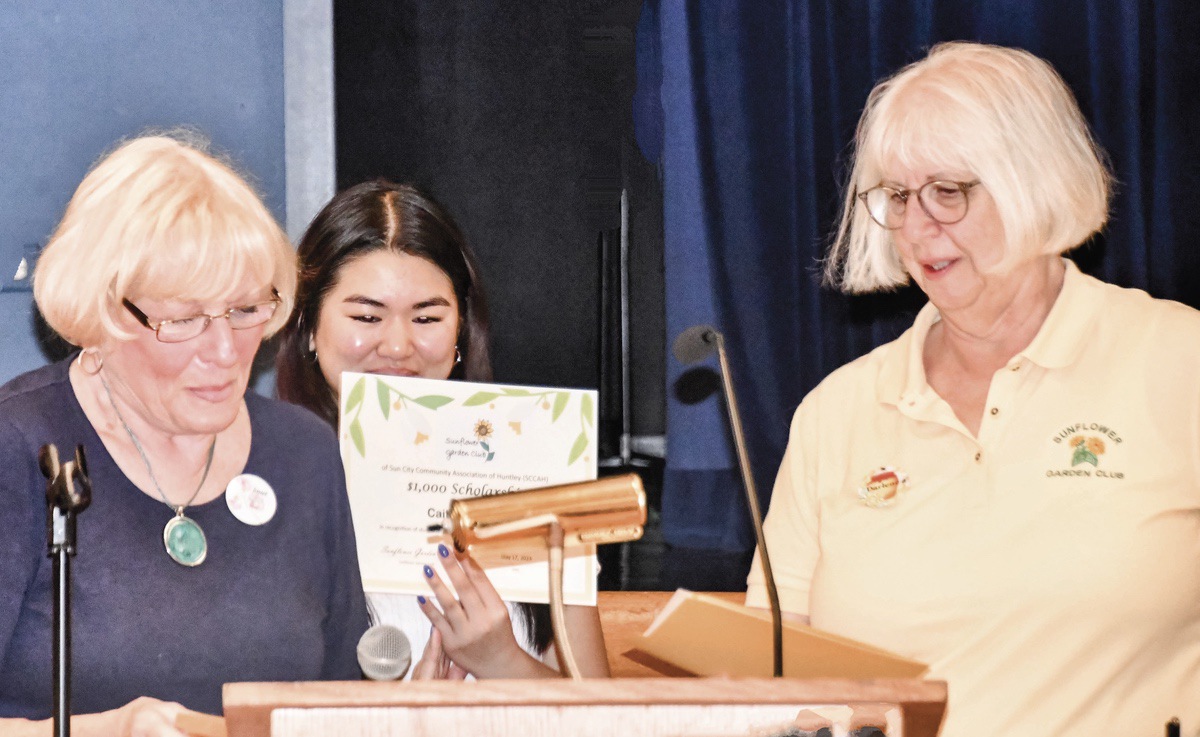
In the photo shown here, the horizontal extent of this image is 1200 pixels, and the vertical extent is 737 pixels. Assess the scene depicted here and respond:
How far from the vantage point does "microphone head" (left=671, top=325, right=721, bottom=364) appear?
1808mm

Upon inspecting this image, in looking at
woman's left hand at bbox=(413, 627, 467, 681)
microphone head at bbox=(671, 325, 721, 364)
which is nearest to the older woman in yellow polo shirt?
microphone head at bbox=(671, 325, 721, 364)

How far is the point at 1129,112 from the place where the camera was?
3.23m

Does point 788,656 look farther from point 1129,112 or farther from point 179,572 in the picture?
point 1129,112

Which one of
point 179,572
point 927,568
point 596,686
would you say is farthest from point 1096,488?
point 179,572

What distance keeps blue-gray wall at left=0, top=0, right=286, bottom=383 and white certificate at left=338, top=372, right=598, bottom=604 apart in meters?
1.17

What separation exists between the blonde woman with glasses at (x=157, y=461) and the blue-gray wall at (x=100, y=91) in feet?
4.05

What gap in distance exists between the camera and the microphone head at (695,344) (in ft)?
5.93

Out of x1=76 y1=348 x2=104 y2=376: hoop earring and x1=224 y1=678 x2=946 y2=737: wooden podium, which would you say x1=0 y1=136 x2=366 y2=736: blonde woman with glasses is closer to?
x1=76 y1=348 x2=104 y2=376: hoop earring

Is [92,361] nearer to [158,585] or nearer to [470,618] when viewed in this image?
[158,585]

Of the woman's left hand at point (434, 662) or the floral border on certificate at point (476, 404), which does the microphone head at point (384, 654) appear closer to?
the woman's left hand at point (434, 662)

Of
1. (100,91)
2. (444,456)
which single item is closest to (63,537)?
(444,456)

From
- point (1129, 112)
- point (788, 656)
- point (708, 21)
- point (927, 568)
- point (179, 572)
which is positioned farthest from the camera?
point (708, 21)

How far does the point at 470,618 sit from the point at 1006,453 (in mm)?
866

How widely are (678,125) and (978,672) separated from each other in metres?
1.96
